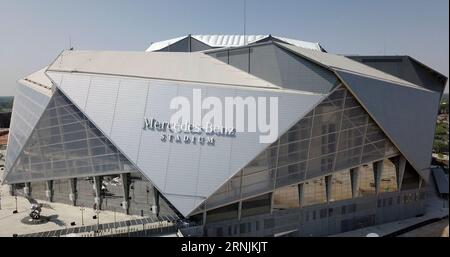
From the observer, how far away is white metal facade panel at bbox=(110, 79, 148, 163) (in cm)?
3288

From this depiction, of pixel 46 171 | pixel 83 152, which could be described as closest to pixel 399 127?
pixel 83 152

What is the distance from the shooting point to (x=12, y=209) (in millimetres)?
38219

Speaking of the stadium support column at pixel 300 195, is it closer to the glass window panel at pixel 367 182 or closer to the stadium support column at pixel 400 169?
the glass window panel at pixel 367 182

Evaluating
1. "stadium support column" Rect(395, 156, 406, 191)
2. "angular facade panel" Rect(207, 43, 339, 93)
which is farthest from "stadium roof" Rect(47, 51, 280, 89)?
"stadium support column" Rect(395, 156, 406, 191)

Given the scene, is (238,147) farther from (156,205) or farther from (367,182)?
(367,182)

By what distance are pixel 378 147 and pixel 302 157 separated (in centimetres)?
936

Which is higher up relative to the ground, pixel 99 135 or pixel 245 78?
pixel 245 78

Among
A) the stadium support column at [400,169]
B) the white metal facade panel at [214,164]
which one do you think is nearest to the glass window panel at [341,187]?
the stadium support column at [400,169]

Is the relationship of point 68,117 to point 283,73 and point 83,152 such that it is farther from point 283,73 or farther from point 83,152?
point 283,73

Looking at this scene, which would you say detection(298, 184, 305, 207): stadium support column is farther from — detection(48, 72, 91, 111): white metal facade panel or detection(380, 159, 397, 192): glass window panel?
detection(48, 72, 91, 111): white metal facade panel

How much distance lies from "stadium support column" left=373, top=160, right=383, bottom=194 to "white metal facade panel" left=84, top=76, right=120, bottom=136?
26860mm

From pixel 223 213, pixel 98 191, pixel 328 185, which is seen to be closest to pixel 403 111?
pixel 328 185

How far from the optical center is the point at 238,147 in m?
31.4

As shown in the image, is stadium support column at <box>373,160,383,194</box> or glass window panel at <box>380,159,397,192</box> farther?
glass window panel at <box>380,159,397,192</box>
